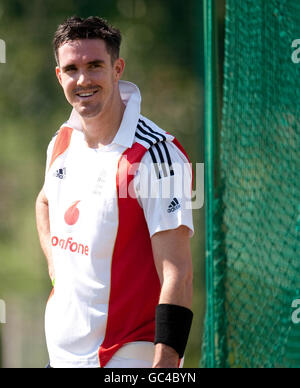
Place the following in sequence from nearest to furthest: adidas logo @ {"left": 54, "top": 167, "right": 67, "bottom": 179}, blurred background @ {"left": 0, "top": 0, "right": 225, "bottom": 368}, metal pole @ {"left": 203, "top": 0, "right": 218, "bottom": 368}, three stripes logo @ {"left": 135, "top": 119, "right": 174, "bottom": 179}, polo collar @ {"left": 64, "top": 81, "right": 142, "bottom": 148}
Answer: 1. three stripes logo @ {"left": 135, "top": 119, "right": 174, "bottom": 179}
2. polo collar @ {"left": 64, "top": 81, "right": 142, "bottom": 148}
3. adidas logo @ {"left": 54, "top": 167, "right": 67, "bottom": 179}
4. metal pole @ {"left": 203, "top": 0, "right": 218, "bottom": 368}
5. blurred background @ {"left": 0, "top": 0, "right": 225, "bottom": 368}

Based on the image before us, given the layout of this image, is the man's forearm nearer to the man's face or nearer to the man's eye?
the man's face

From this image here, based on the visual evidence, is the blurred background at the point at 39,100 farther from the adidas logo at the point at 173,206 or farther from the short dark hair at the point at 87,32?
the adidas logo at the point at 173,206

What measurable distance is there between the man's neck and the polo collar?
1.1 inches

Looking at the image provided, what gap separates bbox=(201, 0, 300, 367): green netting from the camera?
2.68 m

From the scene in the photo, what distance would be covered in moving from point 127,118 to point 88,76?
0.56 feet

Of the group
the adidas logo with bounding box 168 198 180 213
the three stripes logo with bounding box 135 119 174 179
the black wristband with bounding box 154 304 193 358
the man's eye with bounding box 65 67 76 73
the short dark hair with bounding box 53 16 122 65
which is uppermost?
the short dark hair with bounding box 53 16 122 65

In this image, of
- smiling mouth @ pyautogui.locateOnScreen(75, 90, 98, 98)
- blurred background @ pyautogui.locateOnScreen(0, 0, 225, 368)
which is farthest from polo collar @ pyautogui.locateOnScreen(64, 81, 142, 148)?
blurred background @ pyautogui.locateOnScreen(0, 0, 225, 368)

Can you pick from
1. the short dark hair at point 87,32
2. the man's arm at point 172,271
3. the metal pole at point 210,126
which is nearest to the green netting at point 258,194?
the metal pole at point 210,126

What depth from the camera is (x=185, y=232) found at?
182 centimetres

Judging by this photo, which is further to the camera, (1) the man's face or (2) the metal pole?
(2) the metal pole

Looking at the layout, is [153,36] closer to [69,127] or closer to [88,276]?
[69,127]

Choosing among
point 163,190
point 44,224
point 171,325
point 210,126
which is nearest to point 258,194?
point 210,126

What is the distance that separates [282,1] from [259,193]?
0.79 metres

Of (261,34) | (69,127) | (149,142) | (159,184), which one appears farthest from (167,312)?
(261,34)
